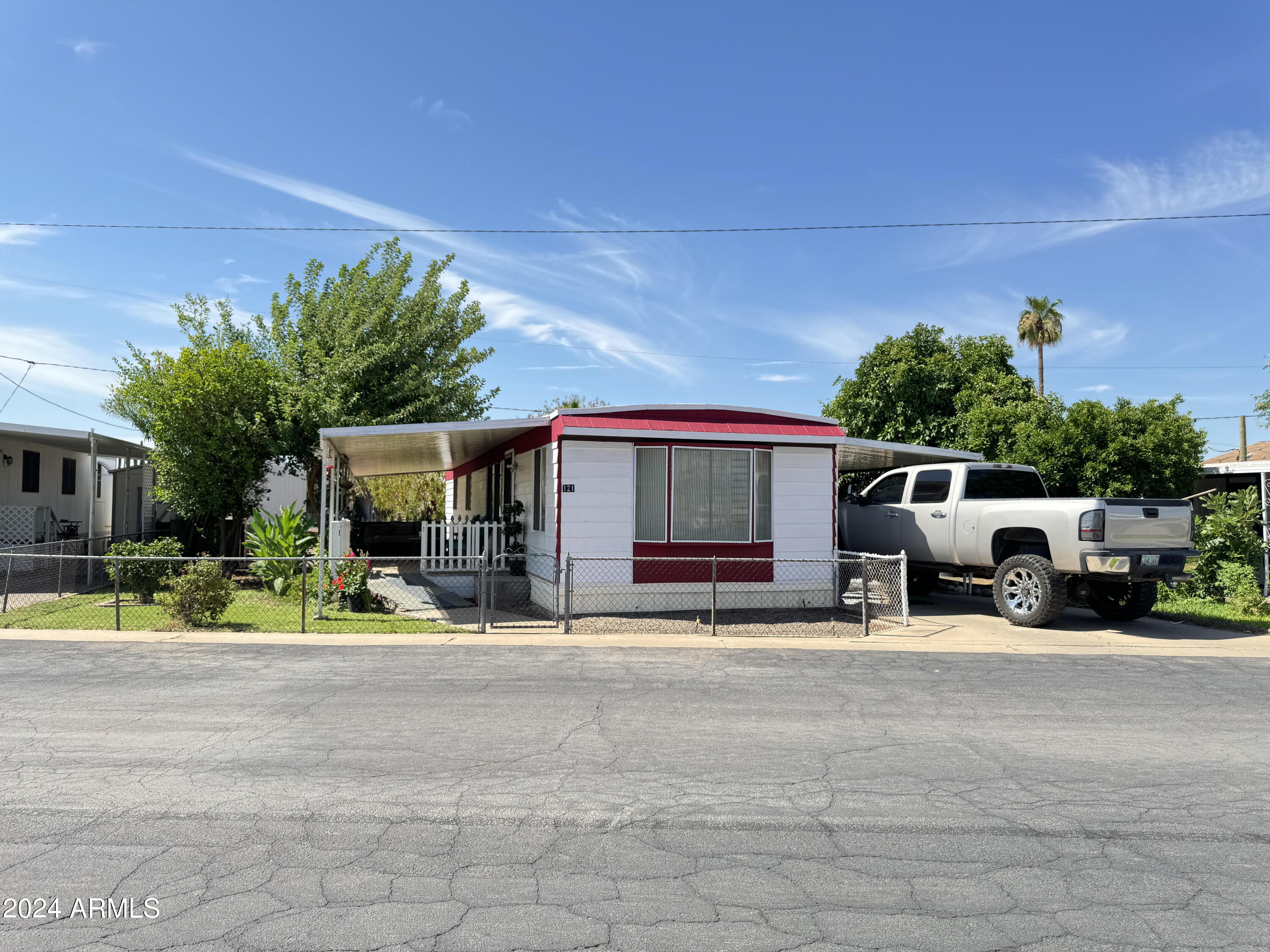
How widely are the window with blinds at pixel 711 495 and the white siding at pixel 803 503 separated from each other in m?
0.52

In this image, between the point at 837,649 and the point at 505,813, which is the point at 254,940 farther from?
the point at 837,649

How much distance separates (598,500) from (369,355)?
31.4ft

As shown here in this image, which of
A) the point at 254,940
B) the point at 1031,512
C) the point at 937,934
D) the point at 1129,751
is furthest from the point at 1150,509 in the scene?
the point at 254,940

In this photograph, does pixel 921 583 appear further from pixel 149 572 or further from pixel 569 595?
pixel 149 572

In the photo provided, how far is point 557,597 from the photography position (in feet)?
40.7

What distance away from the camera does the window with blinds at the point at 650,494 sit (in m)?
13.6

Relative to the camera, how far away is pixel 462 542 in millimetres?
14930

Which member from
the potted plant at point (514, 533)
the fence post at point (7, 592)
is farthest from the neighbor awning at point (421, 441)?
the fence post at point (7, 592)

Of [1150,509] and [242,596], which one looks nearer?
[1150,509]

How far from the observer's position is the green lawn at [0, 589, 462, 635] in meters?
12.0

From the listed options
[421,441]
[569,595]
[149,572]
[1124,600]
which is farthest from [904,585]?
[149,572]

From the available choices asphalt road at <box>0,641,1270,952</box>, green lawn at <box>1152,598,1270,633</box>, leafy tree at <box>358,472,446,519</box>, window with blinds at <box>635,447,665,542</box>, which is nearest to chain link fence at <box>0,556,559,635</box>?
window with blinds at <box>635,447,665,542</box>

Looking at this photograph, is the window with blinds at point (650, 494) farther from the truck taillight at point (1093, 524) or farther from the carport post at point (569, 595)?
the truck taillight at point (1093, 524)

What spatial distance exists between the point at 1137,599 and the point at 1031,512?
7.55 feet
